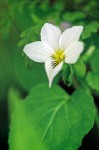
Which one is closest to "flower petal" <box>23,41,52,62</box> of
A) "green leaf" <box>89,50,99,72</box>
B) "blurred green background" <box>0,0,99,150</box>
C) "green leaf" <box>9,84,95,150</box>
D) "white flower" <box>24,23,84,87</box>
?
"white flower" <box>24,23,84,87</box>

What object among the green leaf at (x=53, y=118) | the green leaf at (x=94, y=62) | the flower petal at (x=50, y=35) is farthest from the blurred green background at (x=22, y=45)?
the flower petal at (x=50, y=35)

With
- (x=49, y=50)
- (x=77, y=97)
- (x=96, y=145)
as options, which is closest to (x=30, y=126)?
(x=77, y=97)

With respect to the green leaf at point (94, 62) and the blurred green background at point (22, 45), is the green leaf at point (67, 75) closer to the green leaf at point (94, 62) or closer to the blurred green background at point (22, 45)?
the green leaf at point (94, 62)

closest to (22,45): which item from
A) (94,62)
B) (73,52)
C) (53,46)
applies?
(94,62)

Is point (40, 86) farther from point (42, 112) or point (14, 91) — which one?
point (14, 91)

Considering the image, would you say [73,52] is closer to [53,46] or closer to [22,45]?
[53,46]

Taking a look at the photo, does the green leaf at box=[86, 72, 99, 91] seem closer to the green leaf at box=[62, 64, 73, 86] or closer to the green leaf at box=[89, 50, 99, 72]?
the green leaf at box=[89, 50, 99, 72]

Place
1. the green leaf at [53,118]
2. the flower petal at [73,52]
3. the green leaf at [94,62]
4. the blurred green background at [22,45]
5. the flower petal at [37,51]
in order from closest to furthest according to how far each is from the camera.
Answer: the flower petal at [73,52]
the flower petal at [37,51]
the green leaf at [53,118]
the green leaf at [94,62]
the blurred green background at [22,45]
